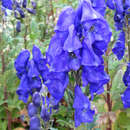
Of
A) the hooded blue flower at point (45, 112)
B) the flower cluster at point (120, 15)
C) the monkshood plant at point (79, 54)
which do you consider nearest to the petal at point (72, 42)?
the monkshood plant at point (79, 54)

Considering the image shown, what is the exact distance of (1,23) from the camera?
116 inches

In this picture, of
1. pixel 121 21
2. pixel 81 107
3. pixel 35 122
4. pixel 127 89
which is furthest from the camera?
pixel 121 21

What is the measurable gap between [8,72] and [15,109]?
603 millimetres

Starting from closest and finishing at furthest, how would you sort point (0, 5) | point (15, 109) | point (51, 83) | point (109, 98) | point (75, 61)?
point (75, 61) → point (51, 83) → point (109, 98) → point (0, 5) → point (15, 109)

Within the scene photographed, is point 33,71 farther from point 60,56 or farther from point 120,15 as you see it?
point 120,15

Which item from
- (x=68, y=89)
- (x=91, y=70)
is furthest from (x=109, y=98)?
(x=91, y=70)

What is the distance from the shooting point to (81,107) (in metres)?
1.66

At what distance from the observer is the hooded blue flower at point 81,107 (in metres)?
1.63

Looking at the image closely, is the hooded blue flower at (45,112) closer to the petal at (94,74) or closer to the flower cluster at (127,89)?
the petal at (94,74)

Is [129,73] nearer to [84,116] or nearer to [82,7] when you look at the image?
[84,116]

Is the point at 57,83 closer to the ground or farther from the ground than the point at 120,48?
closer to the ground

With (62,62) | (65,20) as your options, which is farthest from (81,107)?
(65,20)

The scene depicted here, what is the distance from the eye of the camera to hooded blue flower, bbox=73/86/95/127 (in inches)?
64.3

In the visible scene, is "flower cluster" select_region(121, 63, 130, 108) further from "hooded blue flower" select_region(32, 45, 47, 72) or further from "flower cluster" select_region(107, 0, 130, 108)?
"hooded blue flower" select_region(32, 45, 47, 72)
